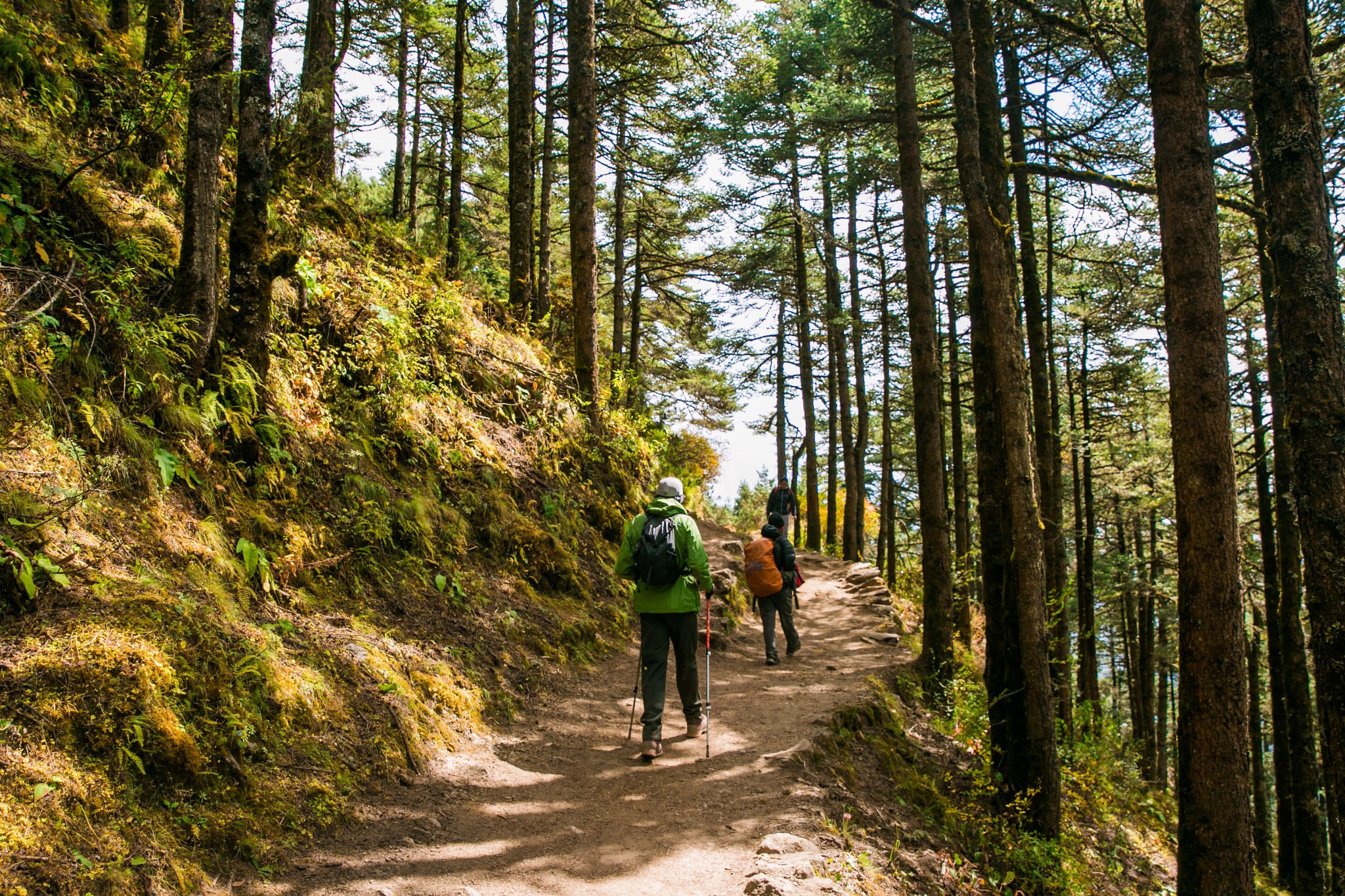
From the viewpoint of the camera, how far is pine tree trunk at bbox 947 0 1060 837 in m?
6.74

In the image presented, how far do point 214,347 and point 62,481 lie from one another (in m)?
1.97

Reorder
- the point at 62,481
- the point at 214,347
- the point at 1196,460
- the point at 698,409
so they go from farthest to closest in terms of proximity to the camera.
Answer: the point at 698,409
the point at 214,347
the point at 1196,460
the point at 62,481

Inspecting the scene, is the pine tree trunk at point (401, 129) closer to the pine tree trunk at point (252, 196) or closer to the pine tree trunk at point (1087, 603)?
the pine tree trunk at point (252, 196)

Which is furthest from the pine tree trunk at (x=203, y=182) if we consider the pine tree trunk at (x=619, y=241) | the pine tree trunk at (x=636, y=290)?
the pine tree trunk at (x=636, y=290)

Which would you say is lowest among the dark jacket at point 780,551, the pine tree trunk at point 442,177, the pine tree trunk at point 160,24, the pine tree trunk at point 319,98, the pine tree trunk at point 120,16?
the dark jacket at point 780,551

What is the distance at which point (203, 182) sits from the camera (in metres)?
5.57

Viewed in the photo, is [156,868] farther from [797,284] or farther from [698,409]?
[698,409]

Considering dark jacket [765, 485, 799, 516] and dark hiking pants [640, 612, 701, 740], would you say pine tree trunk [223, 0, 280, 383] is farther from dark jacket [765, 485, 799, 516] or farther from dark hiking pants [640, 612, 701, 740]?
dark jacket [765, 485, 799, 516]

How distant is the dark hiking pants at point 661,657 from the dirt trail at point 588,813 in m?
0.41

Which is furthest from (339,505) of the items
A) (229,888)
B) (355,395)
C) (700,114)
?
(700,114)

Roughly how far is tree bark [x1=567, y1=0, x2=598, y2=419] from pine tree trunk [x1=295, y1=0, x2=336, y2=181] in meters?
3.78

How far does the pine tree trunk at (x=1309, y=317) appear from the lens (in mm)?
4508

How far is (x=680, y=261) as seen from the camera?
74.6 ft

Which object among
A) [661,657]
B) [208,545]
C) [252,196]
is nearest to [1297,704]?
[661,657]
